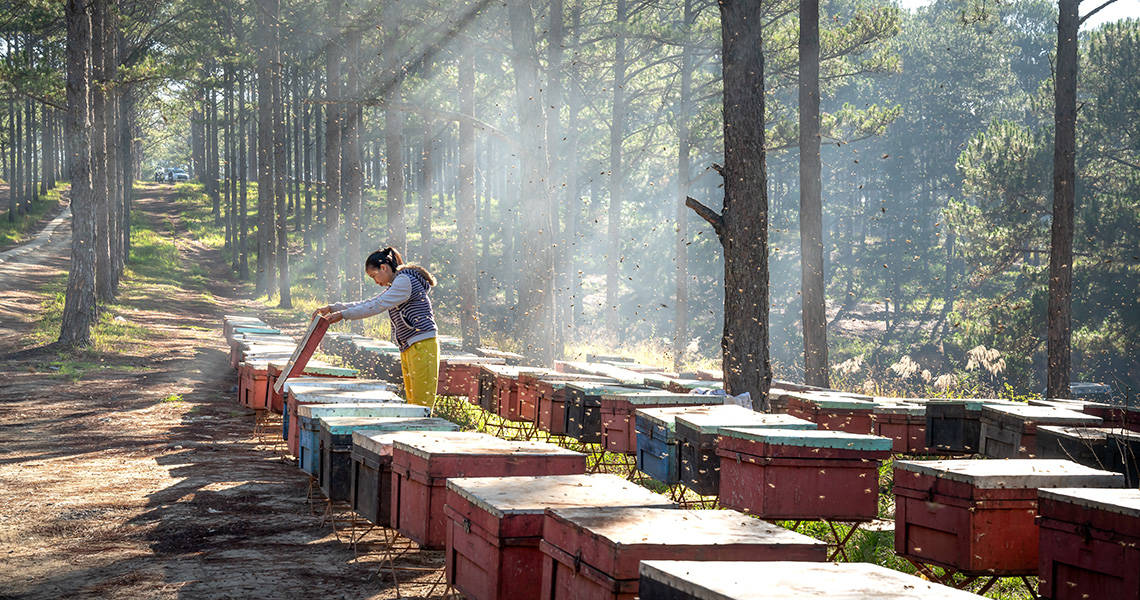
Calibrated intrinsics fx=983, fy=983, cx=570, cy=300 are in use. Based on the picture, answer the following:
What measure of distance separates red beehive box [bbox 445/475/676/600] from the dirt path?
170 centimetres

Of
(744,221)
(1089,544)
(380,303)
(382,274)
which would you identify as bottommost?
(1089,544)

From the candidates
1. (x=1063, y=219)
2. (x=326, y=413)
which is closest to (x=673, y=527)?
(x=326, y=413)

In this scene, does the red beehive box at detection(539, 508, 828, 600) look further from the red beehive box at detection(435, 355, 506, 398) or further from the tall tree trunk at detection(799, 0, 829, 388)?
the tall tree trunk at detection(799, 0, 829, 388)

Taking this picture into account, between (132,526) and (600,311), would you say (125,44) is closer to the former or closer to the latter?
(600,311)

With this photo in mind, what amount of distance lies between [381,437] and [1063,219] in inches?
604

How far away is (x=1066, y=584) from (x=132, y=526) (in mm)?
7562

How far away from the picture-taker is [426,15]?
29.4 m

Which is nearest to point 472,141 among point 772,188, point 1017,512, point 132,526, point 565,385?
point 565,385

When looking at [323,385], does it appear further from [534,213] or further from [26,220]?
[26,220]

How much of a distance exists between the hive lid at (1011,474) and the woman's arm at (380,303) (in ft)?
17.4

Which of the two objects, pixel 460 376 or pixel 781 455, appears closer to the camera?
pixel 781 455

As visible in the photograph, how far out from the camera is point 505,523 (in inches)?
203

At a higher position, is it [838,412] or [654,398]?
[654,398]

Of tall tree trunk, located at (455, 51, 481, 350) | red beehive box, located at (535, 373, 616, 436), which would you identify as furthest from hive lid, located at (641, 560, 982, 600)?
tall tree trunk, located at (455, 51, 481, 350)
